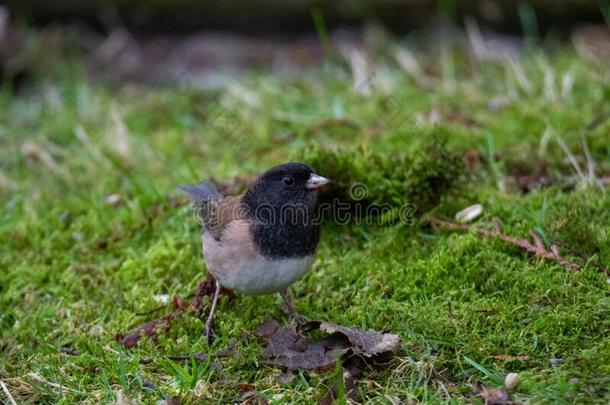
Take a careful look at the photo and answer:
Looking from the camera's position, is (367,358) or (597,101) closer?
(367,358)

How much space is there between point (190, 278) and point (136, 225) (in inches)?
26.1

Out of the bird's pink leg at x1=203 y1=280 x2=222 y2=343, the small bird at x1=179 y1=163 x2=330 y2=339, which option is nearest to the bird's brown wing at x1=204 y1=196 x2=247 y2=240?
the small bird at x1=179 y1=163 x2=330 y2=339

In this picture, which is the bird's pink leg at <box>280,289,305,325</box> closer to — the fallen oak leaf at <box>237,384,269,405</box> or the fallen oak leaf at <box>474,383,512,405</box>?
the fallen oak leaf at <box>237,384,269,405</box>

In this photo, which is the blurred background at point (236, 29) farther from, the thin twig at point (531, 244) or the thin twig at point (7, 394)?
the thin twig at point (7, 394)

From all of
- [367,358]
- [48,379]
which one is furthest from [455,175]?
[48,379]

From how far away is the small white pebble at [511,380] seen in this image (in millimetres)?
2712

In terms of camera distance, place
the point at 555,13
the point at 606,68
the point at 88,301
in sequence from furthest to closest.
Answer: the point at 555,13, the point at 606,68, the point at 88,301

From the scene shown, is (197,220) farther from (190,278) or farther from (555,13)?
(555,13)

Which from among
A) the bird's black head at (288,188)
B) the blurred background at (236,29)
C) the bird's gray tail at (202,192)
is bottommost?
the blurred background at (236,29)

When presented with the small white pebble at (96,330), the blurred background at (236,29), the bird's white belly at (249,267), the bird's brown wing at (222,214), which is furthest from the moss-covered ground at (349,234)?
the blurred background at (236,29)

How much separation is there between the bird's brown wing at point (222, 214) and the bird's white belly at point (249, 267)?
0.11m

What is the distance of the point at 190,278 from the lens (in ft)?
12.9

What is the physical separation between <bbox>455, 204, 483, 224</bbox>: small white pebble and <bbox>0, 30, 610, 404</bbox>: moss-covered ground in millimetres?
80

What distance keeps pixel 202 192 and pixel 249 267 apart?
0.83 meters
